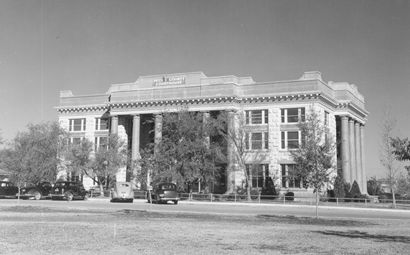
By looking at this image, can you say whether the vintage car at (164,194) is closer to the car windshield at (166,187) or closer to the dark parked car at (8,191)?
the car windshield at (166,187)

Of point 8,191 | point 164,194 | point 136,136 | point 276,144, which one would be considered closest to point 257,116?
point 276,144

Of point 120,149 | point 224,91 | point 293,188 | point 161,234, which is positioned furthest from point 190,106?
point 161,234

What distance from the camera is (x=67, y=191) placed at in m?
46.6

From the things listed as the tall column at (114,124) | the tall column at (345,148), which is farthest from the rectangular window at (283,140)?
the tall column at (114,124)

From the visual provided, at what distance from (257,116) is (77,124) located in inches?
1187

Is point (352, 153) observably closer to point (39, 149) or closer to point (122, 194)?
point (122, 194)

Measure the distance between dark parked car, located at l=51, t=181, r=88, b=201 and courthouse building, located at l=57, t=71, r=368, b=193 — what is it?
538 inches

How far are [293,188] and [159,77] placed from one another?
24.6 meters

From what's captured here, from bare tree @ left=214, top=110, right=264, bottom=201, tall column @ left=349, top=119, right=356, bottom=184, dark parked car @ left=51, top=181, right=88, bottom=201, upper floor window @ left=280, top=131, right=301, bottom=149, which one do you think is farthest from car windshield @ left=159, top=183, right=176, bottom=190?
tall column @ left=349, top=119, right=356, bottom=184

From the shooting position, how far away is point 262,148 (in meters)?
61.5

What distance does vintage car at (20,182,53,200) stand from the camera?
48562 mm

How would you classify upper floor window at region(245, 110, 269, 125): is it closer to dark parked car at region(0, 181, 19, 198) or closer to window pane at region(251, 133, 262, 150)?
window pane at region(251, 133, 262, 150)

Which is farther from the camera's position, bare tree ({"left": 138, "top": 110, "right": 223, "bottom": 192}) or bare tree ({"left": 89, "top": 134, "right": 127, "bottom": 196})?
bare tree ({"left": 89, "top": 134, "right": 127, "bottom": 196})

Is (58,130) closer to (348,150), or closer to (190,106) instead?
(190,106)
